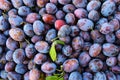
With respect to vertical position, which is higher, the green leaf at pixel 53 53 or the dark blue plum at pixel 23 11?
the dark blue plum at pixel 23 11

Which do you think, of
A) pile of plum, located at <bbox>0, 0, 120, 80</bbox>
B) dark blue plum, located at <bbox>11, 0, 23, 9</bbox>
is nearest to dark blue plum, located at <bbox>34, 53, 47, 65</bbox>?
pile of plum, located at <bbox>0, 0, 120, 80</bbox>

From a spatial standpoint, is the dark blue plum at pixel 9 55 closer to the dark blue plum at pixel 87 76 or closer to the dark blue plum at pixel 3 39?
the dark blue plum at pixel 3 39

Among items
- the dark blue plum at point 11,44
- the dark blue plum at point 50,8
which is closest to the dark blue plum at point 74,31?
the dark blue plum at point 50,8

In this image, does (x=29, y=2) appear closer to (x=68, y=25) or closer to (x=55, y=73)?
(x=68, y=25)

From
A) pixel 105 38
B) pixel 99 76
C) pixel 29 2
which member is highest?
pixel 29 2

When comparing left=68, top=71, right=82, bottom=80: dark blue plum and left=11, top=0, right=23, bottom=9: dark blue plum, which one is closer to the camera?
left=68, top=71, right=82, bottom=80: dark blue plum

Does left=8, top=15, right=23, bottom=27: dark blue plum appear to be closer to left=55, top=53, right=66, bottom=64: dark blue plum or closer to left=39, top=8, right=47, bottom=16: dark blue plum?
left=39, top=8, right=47, bottom=16: dark blue plum

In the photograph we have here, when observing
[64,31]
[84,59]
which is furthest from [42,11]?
[84,59]

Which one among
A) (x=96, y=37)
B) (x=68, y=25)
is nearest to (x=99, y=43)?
(x=96, y=37)

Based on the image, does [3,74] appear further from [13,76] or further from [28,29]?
[28,29]
